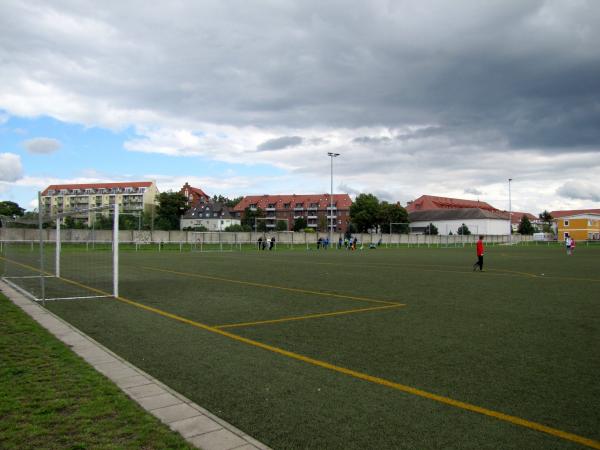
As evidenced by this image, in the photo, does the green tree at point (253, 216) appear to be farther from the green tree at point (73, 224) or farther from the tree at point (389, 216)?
the green tree at point (73, 224)

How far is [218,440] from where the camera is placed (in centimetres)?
383

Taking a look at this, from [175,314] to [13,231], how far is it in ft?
80.4

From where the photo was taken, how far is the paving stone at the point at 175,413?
4261mm

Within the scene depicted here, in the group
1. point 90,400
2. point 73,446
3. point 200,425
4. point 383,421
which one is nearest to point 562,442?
point 383,421

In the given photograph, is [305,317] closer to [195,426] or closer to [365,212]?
[195,426]

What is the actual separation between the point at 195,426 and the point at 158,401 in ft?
2.50

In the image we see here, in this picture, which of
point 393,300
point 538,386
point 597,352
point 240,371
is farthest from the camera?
point 393,300

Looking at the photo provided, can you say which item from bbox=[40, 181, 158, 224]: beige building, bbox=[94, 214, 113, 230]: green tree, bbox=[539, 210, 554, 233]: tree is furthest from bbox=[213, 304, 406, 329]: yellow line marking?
bbox=[539, 210, 554, 233]: tree

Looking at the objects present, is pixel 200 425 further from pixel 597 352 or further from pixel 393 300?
pixel 393 300

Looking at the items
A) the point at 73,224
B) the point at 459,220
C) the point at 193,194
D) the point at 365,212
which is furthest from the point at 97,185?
the point at 73,224

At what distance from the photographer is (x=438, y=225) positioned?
14162 cm

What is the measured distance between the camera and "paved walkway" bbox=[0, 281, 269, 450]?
3.83 metres

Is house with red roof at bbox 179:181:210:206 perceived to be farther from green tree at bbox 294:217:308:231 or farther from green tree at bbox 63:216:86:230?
green tree at bbox 63:216:86:230

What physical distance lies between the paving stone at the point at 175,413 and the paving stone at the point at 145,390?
46cm
